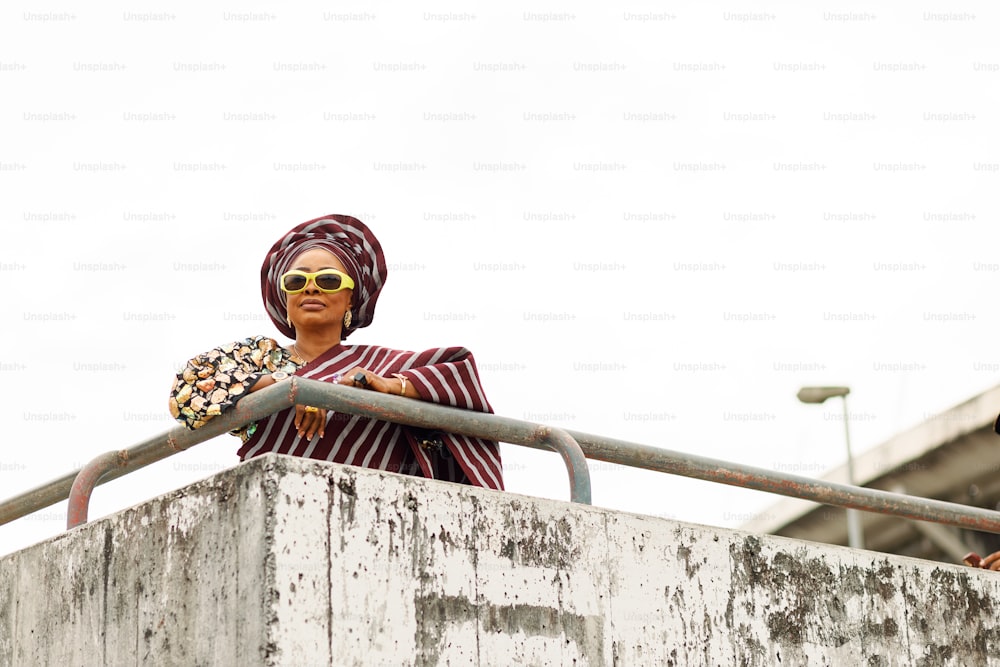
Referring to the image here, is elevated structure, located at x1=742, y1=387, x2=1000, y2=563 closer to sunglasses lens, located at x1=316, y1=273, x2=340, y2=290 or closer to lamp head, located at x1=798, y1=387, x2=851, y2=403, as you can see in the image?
lamp head, located at x1=798, y1=387, x2=851, y2=403

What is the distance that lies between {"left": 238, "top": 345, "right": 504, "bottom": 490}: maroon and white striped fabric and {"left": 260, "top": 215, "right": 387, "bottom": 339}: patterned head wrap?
1.36 feet

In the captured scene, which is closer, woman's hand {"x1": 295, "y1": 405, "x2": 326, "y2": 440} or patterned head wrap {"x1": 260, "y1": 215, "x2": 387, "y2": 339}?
woman's hand {"x1": 295, "y1": 405, "x2": 326, "y2": 440}

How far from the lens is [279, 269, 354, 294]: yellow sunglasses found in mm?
4047

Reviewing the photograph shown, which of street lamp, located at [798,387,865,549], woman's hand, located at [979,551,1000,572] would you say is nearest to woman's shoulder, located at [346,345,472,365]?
woman's hand, located at [979,551,1000,572]

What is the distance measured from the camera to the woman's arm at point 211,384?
3494 mm

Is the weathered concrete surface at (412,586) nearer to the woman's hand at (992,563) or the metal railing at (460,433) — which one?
the metal railing at (460,433)

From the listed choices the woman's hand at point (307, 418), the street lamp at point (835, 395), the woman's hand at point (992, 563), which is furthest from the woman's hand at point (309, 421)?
the street lamp at point (835, 395)

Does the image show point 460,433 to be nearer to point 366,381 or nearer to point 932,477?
point 366,381

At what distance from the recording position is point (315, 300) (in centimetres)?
405

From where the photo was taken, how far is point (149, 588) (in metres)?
3.33

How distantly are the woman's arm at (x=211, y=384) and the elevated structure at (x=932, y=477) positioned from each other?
13.9 meters

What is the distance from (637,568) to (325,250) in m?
1.35

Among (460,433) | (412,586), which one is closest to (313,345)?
(460,433)

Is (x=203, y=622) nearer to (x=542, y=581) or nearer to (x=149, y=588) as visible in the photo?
(x=149, y=588)
